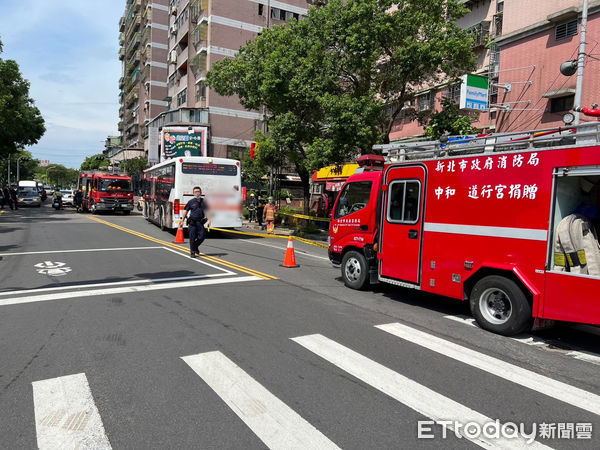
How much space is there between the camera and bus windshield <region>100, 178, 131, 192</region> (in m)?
31.2

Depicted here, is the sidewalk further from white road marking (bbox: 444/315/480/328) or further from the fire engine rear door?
white road marking (bbox: 444/315/480/328)

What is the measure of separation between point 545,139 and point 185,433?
541 cm

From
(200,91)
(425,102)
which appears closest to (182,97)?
(200,91)

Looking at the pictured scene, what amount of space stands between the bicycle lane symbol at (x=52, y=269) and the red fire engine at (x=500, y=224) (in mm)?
6880

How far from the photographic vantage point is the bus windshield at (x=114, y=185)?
31.2 metres

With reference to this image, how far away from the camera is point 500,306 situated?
6.25 metres

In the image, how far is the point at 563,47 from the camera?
18.0m

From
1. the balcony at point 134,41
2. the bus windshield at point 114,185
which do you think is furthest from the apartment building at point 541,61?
the balcony at point 134,41

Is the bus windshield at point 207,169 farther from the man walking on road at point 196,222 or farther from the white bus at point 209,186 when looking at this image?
the man walking on road at point 196,222

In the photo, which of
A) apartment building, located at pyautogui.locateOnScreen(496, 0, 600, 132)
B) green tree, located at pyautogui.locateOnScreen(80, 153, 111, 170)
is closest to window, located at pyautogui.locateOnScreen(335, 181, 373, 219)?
apartment building, located at pyautogui.locateOnScreen(496, 0, 600, 132)

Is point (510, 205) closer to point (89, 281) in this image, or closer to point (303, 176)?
point (89, 281)

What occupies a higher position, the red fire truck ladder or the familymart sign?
the familymart sign

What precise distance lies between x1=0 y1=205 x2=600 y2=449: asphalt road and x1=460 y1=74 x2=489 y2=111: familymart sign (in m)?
10.8

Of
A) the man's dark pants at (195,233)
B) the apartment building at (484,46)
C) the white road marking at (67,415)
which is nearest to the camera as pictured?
the white road marking at (67,415)
